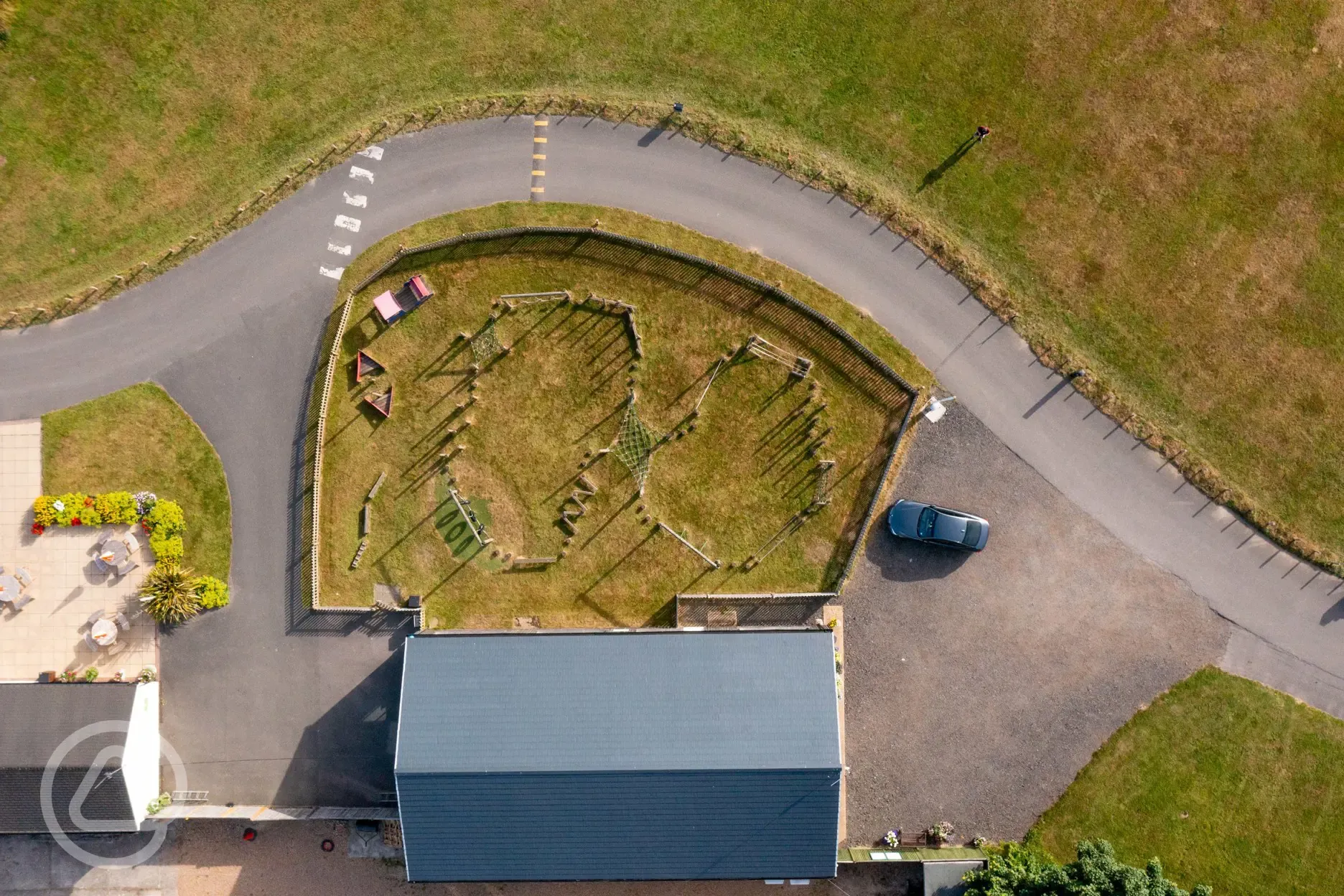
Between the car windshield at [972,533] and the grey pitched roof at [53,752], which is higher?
the car windshield at [972,533]

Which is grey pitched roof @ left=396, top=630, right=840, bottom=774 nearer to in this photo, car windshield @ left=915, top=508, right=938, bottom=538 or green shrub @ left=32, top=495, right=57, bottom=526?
car windshield @ left=915, top=508, right=938, bottom=538

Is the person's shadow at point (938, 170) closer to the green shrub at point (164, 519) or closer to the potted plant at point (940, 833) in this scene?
the potted plant at point (940, 833)

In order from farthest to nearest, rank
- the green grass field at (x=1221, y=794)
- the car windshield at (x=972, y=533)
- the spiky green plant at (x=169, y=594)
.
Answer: the green grass field at (x=1221, y=794)
the car windshield at (x=972, y=533)
the spiky green plant at (x=169, y=594)

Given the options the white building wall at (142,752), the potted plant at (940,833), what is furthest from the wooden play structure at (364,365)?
the potted plant at (940,833)

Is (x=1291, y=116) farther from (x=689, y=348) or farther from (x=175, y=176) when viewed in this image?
(x=175, y=176)

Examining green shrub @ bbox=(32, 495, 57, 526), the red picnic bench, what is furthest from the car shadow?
green shrub @ bbox=(32, 495, 57, 526)

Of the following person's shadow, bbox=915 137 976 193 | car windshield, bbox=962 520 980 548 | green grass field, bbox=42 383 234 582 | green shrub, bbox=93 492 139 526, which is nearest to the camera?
car windshield, bbox=962 520 980 548
